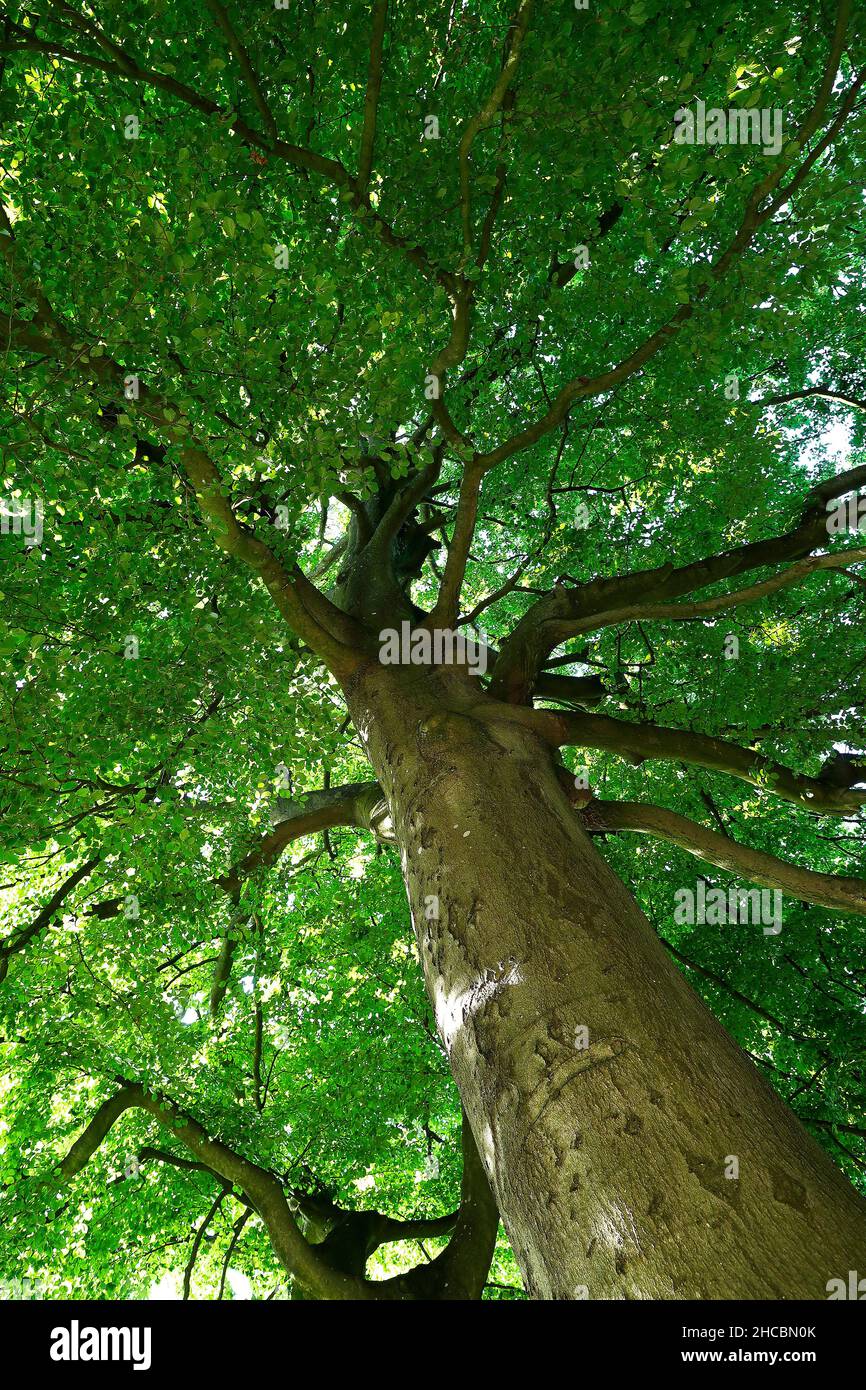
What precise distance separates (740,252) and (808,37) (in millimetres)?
1592

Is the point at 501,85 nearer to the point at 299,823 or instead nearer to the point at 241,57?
the point at 241,57

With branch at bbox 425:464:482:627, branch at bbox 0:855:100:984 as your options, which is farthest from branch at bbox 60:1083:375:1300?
branch at bbox 425:464:482:627

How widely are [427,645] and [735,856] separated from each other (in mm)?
2379

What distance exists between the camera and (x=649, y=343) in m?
4.92

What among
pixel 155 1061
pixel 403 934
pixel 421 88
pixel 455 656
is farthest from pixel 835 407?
pixel 155 1061

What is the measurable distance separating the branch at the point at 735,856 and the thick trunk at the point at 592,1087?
1050mm

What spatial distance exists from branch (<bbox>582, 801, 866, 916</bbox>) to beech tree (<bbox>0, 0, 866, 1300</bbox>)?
0.03 meters

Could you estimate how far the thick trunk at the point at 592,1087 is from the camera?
1.90 meters

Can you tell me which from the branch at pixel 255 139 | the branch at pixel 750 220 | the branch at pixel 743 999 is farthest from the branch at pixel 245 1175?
the branch at pixel 255 139

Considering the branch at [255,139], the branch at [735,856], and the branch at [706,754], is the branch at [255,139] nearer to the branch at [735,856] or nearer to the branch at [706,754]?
the branch at [706,754]

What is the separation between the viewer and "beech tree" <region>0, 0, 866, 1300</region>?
9.20 ft

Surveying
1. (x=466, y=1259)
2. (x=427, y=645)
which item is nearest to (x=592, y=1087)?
(x=427, y=645)

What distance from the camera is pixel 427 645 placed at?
17.6ft

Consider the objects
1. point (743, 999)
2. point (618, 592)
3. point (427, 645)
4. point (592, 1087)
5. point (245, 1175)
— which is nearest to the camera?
point (592, 1087)
